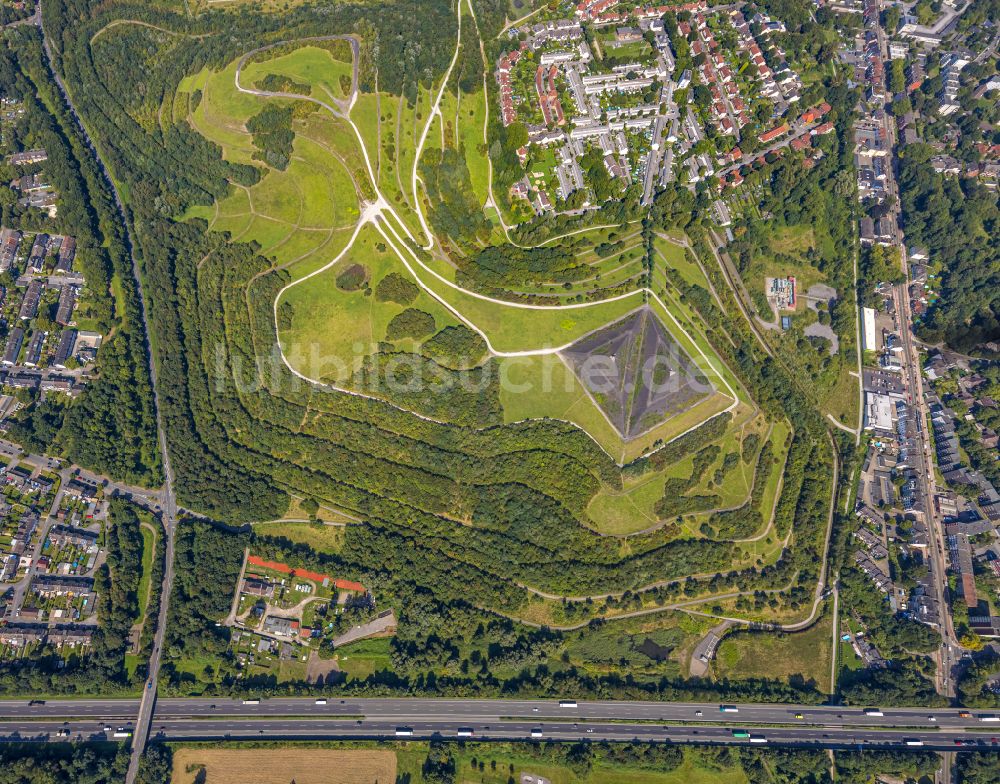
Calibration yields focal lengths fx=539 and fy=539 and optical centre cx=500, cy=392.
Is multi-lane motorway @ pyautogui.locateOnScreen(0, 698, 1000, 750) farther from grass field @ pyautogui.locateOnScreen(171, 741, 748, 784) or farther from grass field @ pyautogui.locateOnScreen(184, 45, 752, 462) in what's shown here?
grass field @ pyautogui.locateOnScreen(184, 45, 752, 462)

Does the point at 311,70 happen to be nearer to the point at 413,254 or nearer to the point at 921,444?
the point at 413,254

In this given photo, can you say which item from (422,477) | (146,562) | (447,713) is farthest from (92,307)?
(447,713)

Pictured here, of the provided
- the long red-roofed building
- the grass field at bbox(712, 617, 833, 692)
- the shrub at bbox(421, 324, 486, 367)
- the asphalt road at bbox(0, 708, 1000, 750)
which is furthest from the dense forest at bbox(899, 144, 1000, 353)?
the long red-roofed building

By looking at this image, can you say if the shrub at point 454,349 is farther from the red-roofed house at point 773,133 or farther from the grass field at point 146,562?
the red-roofed house at point 773,133

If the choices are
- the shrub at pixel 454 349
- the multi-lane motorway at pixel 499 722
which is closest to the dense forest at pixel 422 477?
the shrub at pixel 454 349

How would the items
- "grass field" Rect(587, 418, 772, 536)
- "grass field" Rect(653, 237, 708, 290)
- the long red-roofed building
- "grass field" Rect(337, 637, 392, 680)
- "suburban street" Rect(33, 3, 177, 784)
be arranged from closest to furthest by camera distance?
"suburban street" Rect(33, 3, 177, 784)
"grass field" Rect(337, 637, 392, 680)
the long red-roofed building
"grass field" Rect(587, 418, 772, 536)
"grass field" Rect(653, 237, 708, 290)

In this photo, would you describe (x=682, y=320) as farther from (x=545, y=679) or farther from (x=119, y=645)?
(x=119, y=645)

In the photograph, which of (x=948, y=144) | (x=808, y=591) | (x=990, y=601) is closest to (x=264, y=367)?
(x=808, y=591)
